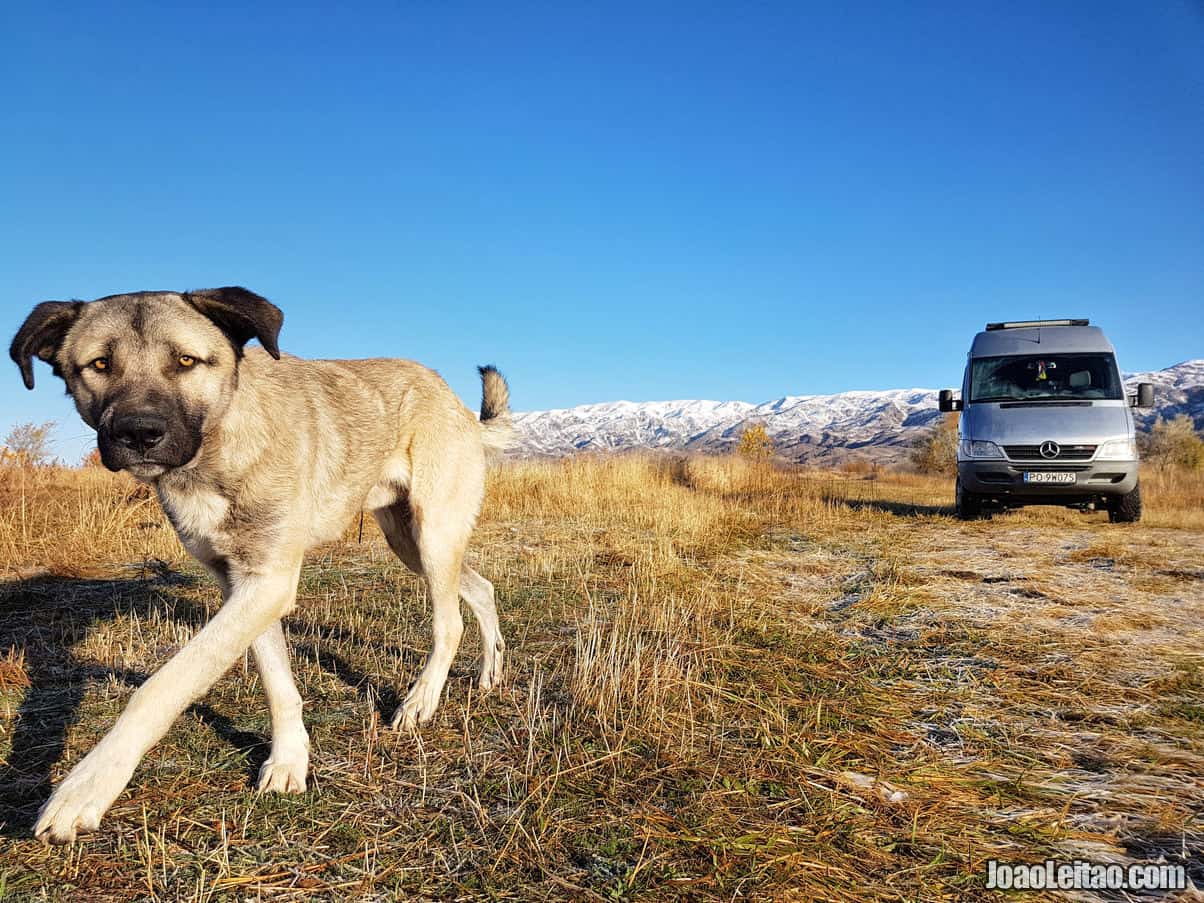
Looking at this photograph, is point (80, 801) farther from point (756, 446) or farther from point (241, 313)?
point (756, 446)

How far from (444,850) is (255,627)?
1098 mm

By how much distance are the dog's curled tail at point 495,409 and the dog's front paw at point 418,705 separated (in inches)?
70.5

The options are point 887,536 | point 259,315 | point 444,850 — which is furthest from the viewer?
point 887,536

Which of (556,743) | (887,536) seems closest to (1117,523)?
(887,536)

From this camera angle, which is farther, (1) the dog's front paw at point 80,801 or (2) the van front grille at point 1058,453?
(2) the van front grille at point 1058,453

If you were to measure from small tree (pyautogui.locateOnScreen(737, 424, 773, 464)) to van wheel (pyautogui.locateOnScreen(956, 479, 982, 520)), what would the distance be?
20.6 ft

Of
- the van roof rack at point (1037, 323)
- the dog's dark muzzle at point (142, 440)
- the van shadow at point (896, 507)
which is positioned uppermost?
the van roof rack at point (1037, 323)

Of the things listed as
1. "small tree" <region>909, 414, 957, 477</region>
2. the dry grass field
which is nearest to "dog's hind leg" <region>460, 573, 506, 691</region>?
the dry grass field

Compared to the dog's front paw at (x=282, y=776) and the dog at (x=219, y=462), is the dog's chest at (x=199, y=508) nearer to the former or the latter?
the dog at (x=219, y=462)

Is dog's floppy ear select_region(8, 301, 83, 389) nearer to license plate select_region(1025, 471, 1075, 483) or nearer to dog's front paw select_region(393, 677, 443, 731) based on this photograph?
dog's front paw select_region(393, 677, 443, 731)

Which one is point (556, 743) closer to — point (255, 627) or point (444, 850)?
point (444, 850)

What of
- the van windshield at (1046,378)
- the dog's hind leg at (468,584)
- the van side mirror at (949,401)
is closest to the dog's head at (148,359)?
the dog's hind leg at (468,584)

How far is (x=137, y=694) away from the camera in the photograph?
7.07 feet

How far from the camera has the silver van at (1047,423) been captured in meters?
9.88
